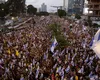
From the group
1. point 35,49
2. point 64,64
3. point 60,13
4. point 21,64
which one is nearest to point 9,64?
point 21,64

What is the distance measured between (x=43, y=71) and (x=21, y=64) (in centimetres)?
161

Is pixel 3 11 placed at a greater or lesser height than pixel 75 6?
greater

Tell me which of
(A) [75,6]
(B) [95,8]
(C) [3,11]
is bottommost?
(A) [75,6]

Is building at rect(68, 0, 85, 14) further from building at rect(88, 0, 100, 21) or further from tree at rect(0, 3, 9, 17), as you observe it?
tree at rect(0, 3, 9, 17)

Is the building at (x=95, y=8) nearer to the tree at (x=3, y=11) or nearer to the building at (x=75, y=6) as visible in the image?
the tree at (x=3, y=11)

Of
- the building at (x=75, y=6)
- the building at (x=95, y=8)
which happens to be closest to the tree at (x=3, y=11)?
the building at (x=95, y=8)

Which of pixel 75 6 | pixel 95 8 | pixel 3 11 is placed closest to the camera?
pixel 95 8

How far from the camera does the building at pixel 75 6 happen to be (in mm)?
154725

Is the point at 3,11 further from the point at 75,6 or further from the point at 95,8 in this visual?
the point at 75,6

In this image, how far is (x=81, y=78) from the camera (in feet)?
39.9

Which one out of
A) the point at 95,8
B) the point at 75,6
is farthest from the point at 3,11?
the point at 75,6

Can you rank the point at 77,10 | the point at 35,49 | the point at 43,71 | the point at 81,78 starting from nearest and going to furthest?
the point at 81,78, the point at 43,71, the point at 35,49, the point at 77,10

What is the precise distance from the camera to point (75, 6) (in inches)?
6152

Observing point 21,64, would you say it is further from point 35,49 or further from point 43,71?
point 35,49
